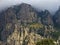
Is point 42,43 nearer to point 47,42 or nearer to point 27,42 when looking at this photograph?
point 47,42

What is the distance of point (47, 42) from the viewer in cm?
9319

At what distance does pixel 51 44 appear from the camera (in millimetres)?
92438

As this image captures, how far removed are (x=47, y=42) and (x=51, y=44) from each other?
1432 mm

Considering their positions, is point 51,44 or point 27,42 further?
point 27,42

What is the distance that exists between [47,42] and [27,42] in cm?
7310

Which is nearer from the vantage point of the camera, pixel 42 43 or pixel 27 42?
pixel 42 43

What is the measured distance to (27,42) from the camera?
166 metres

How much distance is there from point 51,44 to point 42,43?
265 centimetres

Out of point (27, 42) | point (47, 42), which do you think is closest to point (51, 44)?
point (47, 42)

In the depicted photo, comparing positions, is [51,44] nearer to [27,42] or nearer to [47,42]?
[47,42]

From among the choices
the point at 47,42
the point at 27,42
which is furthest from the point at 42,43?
the point at 27,42

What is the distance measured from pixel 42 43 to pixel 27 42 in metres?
73.0

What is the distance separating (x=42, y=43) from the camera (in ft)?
306
